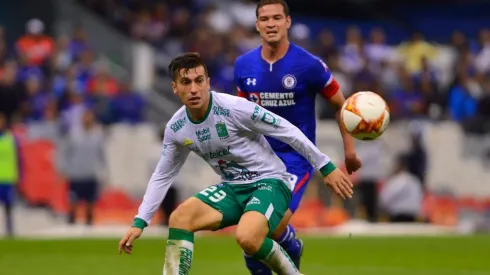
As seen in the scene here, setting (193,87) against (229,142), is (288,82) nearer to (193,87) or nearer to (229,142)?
(229,142)

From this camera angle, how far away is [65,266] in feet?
44.4

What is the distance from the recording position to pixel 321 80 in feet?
29.9

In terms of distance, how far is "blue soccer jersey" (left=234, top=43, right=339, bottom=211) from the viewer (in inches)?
358

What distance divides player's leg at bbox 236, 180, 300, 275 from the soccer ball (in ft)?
2.23

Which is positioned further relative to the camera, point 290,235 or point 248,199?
point 290,235

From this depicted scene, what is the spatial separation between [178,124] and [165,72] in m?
16.7

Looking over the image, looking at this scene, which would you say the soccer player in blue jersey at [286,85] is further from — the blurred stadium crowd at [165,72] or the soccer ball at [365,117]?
the blurred stadium crowd at [165,72]

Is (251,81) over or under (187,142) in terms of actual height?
over

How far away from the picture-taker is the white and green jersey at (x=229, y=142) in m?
8.05

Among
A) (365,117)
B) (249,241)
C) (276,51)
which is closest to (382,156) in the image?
(276,51)

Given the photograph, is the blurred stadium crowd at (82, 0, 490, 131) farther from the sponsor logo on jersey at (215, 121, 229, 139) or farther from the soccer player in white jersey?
the sponsor logo on jersey at (215, 121, 229, 139)

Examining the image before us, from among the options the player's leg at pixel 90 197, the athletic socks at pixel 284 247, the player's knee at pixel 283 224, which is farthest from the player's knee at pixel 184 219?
the player's leg at pixel 90 197

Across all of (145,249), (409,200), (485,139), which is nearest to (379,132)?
(145,249)

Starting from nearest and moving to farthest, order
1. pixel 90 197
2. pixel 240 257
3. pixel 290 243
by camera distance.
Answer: pixel 290 243 < pixel 240 257 < pixel 90 197
